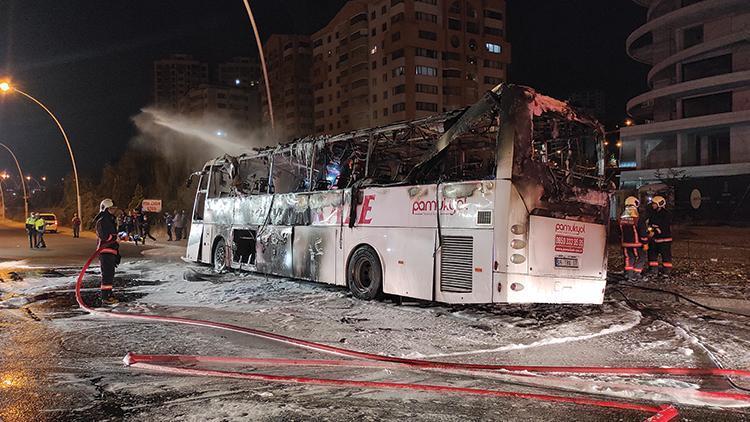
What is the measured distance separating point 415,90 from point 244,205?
175 ft

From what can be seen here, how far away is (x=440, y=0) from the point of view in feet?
207

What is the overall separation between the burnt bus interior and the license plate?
0.69m

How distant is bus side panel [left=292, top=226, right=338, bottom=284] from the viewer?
9953 mm

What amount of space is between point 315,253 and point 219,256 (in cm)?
451

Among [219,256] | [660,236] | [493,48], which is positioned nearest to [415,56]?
[493,48]

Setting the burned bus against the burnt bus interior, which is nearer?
the burned bus

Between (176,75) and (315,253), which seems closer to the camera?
(315,253)

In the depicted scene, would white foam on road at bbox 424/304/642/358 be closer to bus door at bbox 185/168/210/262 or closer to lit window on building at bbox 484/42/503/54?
bus door at bbox 185/168/210/262

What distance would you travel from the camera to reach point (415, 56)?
62594mm

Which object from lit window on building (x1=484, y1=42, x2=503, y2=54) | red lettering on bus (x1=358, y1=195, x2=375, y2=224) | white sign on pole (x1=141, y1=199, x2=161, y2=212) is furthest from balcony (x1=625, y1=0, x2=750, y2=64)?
white sign on pole (x1=141, y1=199, x2=161, y2=212)

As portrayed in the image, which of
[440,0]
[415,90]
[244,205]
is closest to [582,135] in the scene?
[244,205]

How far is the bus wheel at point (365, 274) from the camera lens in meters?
8.99

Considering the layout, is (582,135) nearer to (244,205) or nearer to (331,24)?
(244,205)

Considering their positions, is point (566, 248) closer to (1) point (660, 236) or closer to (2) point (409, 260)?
(2) point (409, 260)
